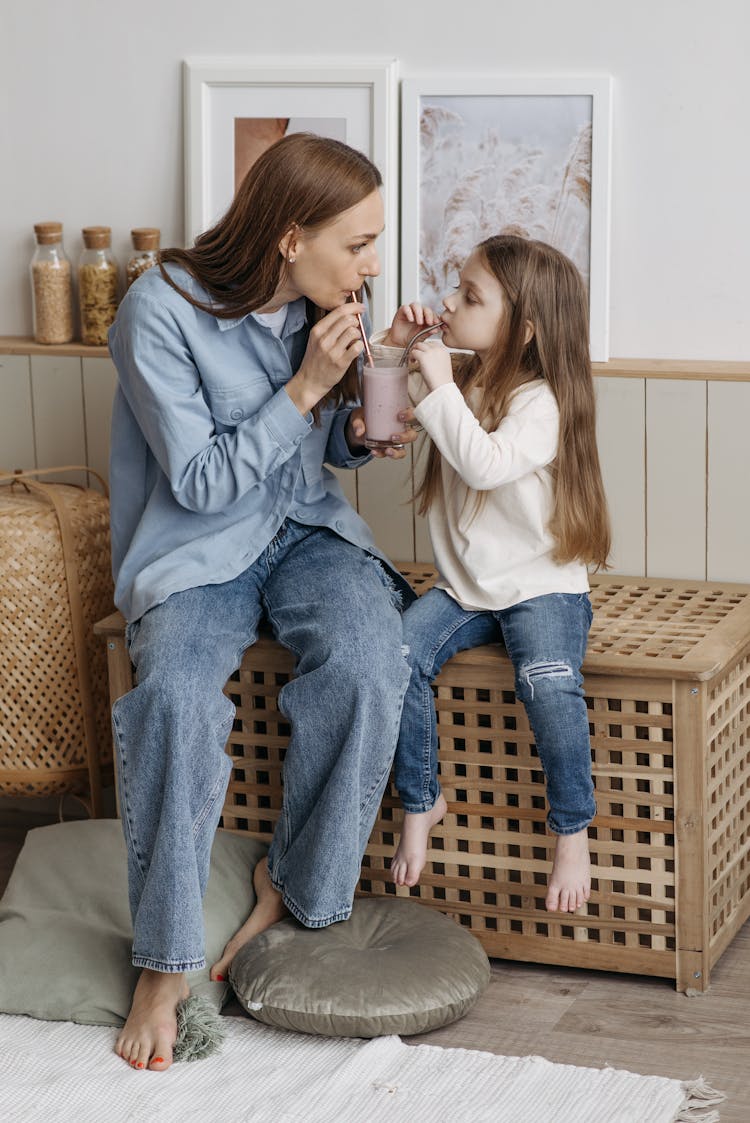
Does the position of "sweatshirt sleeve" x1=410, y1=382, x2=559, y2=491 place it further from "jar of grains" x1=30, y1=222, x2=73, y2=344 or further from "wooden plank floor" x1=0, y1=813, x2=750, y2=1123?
"jar of grains" x1=30, y1=222, x2=73, y2=344

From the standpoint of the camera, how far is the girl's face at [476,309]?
6.83 ft

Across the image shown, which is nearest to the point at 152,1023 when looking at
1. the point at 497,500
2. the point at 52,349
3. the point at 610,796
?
the point at 610,796

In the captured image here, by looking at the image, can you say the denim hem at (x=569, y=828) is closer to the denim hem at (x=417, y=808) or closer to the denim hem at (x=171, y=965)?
the denim hem at (x=417, y=808)

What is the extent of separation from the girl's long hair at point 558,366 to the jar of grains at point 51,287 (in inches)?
36.6

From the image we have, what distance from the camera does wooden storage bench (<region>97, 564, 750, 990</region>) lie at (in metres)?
2.02

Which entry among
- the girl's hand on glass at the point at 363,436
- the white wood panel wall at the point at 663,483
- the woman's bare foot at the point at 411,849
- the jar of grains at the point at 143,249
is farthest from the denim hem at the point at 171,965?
the jar of grains at the point at 143,249

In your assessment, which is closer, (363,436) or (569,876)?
(569,876)

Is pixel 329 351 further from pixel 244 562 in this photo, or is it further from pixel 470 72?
pixel 470 72

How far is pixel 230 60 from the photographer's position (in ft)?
8.41

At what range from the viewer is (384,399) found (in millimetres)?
2021

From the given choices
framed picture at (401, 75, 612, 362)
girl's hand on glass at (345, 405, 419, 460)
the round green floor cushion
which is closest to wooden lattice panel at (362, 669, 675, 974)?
the round green floor cushion

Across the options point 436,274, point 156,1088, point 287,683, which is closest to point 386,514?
point 436,274

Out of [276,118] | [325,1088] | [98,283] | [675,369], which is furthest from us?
[98,283]

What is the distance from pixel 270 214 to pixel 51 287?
79 cm
